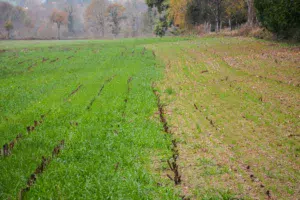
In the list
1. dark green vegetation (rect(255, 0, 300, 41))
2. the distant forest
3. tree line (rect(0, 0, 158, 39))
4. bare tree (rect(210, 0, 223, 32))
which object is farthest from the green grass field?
tree line (rect(0, 0, 158, 39))

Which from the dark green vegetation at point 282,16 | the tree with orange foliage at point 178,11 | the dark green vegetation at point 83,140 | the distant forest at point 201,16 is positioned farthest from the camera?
the tree with orange foliage at point 178,11

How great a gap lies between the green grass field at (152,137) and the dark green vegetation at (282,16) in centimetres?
946

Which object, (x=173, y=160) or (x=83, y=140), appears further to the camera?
(x=83, y=140)

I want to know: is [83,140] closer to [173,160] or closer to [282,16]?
[173,160]

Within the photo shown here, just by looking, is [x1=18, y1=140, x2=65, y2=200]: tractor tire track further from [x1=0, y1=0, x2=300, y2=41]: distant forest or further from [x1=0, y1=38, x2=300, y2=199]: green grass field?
[x1=0, y1=0, x2=300, y2=41]: distant forest

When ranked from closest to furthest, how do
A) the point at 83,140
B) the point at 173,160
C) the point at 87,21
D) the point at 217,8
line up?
1. the point at 173,160
2. the point at 83,140
3. the point at 217,8
4. the point at 87,21

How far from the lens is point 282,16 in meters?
21.9

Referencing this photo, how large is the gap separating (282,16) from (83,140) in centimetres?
1999

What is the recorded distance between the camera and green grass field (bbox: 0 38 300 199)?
5.05 m

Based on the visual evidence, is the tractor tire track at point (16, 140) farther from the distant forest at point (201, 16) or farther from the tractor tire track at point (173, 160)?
the distant forest at point (201, 16)

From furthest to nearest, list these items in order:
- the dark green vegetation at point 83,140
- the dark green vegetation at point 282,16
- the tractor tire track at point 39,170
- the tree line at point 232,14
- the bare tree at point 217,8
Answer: the bare tree at point 217,8 < the tree line at point 232,14 < the dark green vegetation at point 282,16 < the dark green vegetation at point 83,140 < the tractor tire track at point 39,170

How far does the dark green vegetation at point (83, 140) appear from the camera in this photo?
504cm

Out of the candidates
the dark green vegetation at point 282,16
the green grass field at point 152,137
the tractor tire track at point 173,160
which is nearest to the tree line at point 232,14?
the dark green vegetation at point 282,16

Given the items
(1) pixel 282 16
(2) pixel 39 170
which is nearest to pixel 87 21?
(1) pixel 282 16
